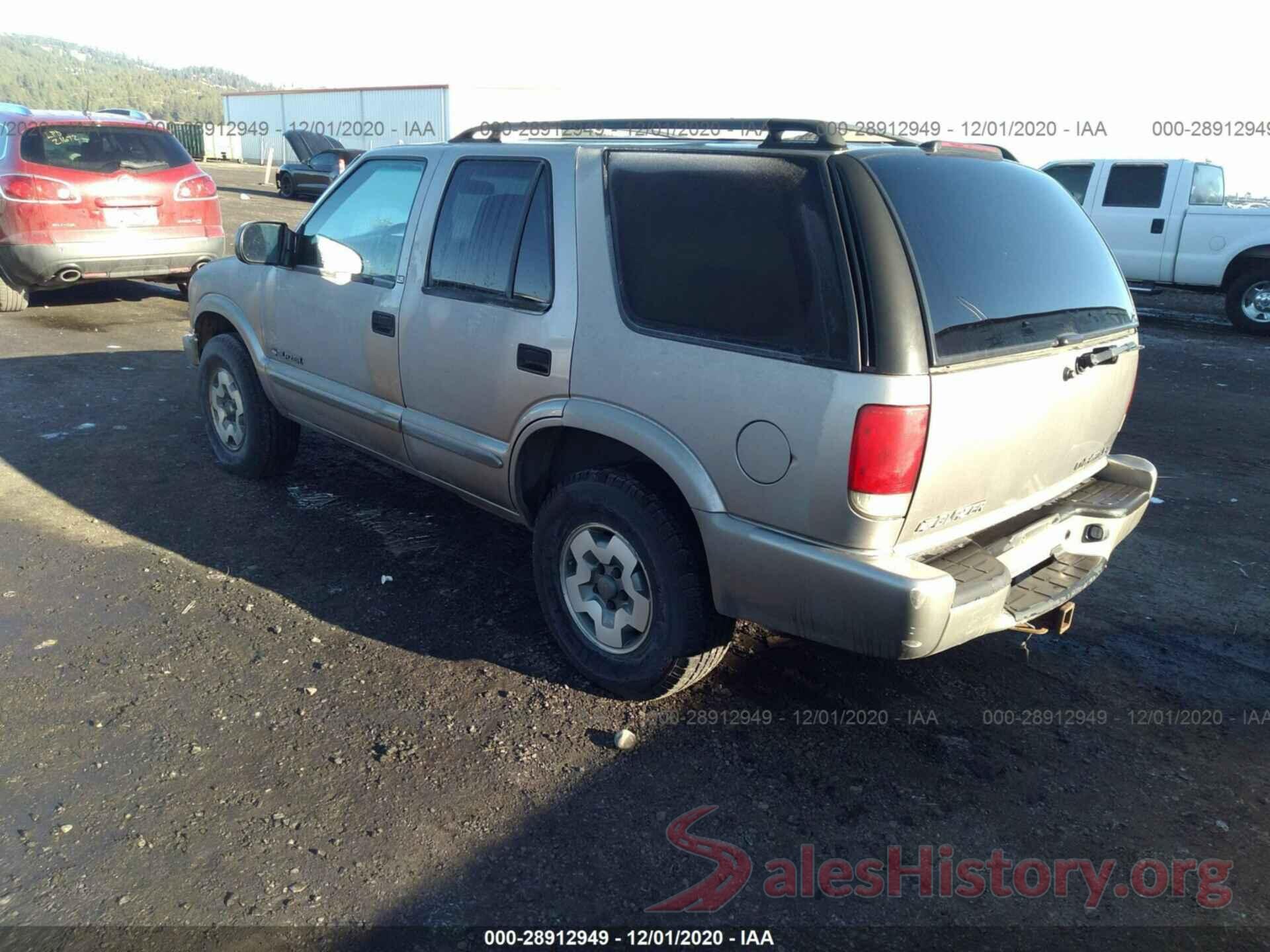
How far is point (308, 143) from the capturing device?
99.1 feet

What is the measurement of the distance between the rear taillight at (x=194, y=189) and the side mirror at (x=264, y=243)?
5.66 metres

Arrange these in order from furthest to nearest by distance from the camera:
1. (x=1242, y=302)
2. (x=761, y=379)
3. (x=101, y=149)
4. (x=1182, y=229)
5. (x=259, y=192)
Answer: (x=259, y=192), (x=1182, y=229), (x=1242, y=302), (x=101, y=149), (x=761, y=379)

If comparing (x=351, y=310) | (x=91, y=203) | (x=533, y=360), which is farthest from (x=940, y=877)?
(x=91, y=203)

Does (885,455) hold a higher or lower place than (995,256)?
lower

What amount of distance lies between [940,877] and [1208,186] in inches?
513

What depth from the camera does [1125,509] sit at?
3.48 m

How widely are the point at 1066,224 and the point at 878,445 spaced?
139cm

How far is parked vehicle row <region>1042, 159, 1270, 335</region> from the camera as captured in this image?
39.0ft

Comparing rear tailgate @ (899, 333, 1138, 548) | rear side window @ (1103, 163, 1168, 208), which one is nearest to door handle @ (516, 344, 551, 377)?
rear tailgate @ (899, 333, 1138, 548)

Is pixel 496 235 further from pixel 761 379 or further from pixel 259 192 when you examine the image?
pixel 259 192

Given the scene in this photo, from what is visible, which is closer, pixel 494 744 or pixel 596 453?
pixel 494 744

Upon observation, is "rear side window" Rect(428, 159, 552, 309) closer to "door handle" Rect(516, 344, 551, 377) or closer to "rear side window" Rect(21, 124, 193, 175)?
"door handle" Rect(516, 344, 551, 377)

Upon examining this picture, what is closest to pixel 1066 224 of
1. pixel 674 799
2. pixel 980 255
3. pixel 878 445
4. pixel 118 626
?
pixel 980 255

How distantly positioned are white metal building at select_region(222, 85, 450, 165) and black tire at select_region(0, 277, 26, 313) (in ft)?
77.8
